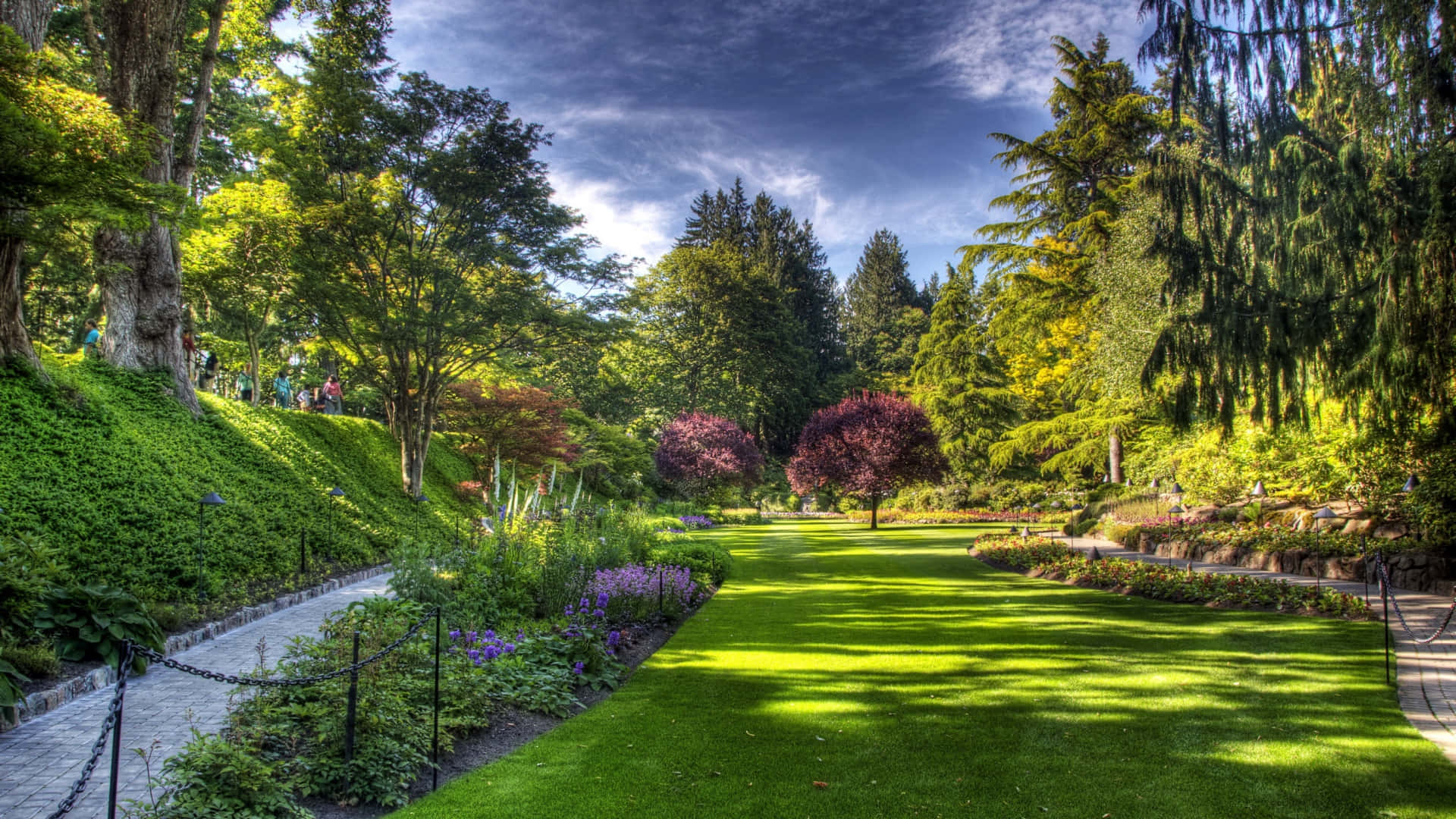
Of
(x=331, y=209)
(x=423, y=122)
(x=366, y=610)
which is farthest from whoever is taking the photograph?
(x=423, y=122)

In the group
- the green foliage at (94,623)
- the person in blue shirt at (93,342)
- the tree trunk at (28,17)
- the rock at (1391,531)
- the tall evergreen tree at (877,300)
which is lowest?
the green foliage at (94,623)

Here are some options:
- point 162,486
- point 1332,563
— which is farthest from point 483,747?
point 1332,563

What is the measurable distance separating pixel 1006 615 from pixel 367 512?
12.0 m

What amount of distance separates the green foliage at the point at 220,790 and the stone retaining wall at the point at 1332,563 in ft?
38.6

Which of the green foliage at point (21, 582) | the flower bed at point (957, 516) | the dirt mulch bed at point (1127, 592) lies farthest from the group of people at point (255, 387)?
the flower bed at point (957, 516)

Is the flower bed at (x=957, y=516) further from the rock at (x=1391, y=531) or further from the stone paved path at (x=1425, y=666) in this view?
the stone paved path at (x=1425, y=666)

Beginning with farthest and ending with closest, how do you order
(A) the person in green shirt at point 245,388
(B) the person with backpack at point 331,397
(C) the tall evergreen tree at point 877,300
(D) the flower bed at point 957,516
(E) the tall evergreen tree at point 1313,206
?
(C) the tall evergreen tree at point 877,300, (D) the flower bed at point 957,516, (A) the person in green shirt at point 245,388, (B) the person with backpack at point 331,397, (E) the tall evergreen tree at point 1313,206

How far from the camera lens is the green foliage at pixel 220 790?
3.03m

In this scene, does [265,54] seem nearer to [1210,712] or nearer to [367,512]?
[367,512]

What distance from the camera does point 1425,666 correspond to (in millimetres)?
5945

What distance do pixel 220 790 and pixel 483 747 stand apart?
5.33ft

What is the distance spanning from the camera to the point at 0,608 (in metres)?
4.78

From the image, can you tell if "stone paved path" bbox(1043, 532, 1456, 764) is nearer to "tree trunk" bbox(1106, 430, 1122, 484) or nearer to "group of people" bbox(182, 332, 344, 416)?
"tree trunk" bbox(1106, 430, 1122, 484)

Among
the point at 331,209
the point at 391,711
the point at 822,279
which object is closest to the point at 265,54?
the point at 331,209
